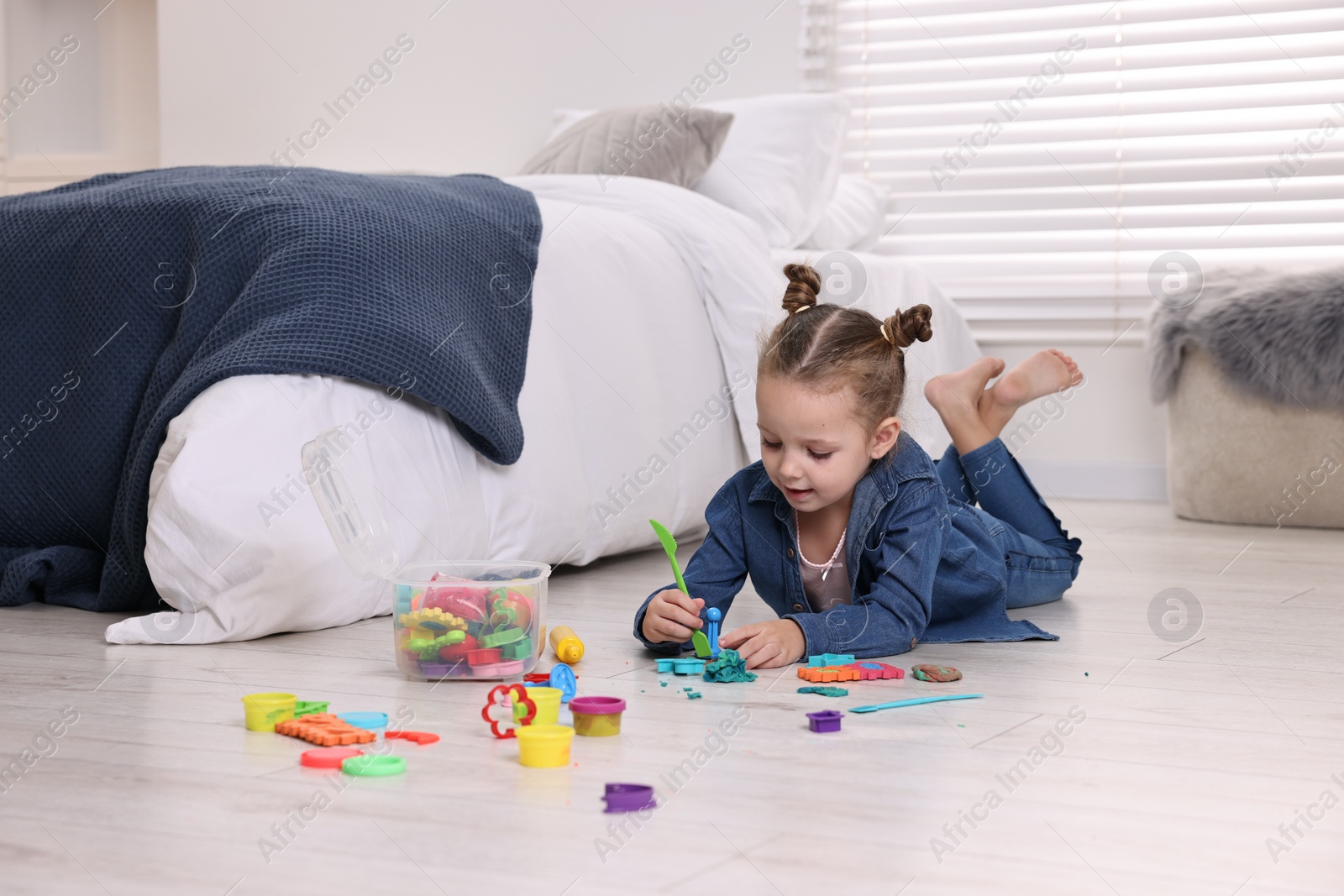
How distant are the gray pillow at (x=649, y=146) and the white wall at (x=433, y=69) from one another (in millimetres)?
662

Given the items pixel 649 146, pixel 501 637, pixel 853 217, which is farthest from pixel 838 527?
pixel 853 217

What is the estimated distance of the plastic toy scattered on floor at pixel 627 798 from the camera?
0.87 metres

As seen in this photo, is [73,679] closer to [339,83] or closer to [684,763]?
[684,763]

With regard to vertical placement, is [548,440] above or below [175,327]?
below

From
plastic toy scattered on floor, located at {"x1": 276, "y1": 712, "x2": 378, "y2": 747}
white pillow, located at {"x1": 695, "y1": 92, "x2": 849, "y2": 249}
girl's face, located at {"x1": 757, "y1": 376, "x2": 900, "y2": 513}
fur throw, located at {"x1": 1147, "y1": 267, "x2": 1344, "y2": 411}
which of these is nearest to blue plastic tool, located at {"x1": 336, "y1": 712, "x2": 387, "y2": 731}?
plastic toy scattered on floor, located at {"x1": 276, "y1": 712, "x2": 378, "y2": 747}

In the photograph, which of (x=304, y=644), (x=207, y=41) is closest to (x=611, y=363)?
(x=304, y=644)

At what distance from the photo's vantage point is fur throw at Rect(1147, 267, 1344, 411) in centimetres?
251

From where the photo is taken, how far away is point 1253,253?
2980 millimetres

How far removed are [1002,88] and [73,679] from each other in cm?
263

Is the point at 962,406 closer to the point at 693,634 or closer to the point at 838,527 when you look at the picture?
the point at 838,527

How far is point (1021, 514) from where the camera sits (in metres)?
1.74

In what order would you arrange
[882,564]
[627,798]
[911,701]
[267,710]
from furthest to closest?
[882,564] → [911,701] → [267,710] → [627,798]

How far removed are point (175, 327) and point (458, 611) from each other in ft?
2.02

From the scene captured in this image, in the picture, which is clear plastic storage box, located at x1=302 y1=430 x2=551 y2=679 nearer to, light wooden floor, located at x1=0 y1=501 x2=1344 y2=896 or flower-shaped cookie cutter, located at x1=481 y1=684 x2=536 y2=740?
light wooden floor, located at x1=0 y1=501 x2=1344 y2=896
